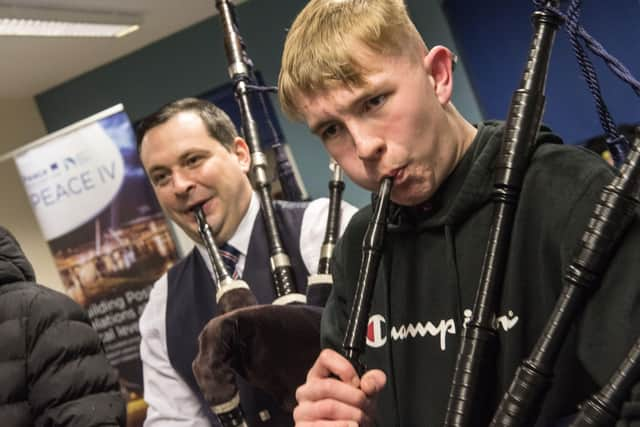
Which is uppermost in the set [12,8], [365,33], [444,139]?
[12,8]

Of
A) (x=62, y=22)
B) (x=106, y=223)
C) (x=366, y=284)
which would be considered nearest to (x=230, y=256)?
(x=366, y=284)

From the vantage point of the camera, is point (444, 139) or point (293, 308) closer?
point (444, 139)

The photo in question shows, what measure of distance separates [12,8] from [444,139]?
125 inches

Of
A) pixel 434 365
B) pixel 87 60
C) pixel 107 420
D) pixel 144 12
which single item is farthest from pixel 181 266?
pixel 87 60

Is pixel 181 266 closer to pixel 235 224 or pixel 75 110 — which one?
pixel 235 224

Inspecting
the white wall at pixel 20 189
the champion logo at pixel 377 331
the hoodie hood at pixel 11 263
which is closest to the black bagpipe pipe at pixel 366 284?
the champion logo at pixel 377 331

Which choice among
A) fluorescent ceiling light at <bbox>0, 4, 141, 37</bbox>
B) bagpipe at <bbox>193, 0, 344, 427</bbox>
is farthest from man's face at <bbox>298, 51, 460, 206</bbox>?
fluorescent ceiling light at <bbox>0, 4, 141, 37</bbox>

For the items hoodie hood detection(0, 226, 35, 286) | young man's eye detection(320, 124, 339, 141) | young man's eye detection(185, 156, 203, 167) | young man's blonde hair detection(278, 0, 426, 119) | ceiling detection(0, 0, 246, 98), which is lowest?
hoodie hood detection(0, 226, 35, 286)

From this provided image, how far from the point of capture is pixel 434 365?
1.02 meters

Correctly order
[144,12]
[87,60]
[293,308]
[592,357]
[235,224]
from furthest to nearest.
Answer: [87,60] < [144,12] < [235,224] < [293,308] < [592,357]

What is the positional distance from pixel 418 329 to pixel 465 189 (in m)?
0.20

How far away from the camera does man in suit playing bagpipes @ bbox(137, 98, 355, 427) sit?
5.73 feet

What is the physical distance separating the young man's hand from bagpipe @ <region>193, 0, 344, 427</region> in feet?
1.54

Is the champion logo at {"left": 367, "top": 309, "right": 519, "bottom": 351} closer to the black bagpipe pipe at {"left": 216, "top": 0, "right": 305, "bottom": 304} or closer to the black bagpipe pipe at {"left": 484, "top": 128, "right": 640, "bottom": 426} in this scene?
the black bagpipe pipe at {"left": 484, "top": 128, "right": 640, "bottom": 426}
